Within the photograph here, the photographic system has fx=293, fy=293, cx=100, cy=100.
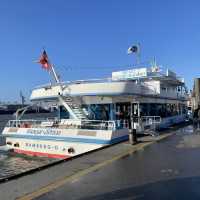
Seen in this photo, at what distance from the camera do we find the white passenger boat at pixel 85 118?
17.5m

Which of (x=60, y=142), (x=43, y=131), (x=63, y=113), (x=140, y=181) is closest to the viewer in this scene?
(x=140, y=181)

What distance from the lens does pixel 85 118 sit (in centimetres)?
2061

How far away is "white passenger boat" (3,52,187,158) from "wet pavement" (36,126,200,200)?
18.3ft

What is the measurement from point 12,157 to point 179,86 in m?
20.1

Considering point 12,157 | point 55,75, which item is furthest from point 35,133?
point 55,75

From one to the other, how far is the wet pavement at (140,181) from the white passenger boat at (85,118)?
5572 mm

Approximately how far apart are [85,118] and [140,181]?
12.6 m

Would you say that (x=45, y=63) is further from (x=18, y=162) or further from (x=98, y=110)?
(x=18, y=162)

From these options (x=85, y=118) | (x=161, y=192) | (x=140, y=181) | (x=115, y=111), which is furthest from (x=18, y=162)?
(x=161, y=192)

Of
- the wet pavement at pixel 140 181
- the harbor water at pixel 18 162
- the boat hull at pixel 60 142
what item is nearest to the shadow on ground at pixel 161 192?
the wet pavement at pixel 140 181

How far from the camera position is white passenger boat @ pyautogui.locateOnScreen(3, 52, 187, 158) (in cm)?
1748

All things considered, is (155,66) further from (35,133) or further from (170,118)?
(35,133)

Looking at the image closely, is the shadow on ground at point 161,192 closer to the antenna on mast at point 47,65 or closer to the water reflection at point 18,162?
the water reflection at point 18,162

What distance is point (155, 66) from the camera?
1129 inches
